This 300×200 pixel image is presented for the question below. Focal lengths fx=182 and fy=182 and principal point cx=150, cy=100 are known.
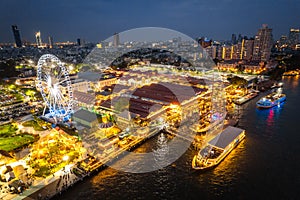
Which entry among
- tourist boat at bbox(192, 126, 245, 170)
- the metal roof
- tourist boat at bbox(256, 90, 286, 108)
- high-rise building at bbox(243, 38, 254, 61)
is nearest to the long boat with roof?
tourist boat at bbox(256, 90, 286, 108)

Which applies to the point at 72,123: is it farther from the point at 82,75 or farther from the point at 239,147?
the point at 82,75

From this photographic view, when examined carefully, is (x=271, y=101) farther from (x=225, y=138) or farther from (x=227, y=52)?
(x=227, y=52)

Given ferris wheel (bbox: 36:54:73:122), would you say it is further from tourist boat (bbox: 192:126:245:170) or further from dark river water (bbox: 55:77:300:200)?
tourist boat (bbox: 192:126:245:170)

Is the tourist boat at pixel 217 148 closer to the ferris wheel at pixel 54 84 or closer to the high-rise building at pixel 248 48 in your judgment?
the ferris wheel at pixel 54 84

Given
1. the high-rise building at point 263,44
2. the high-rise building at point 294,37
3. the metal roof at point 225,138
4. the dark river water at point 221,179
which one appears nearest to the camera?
the dark river water at point 221,179

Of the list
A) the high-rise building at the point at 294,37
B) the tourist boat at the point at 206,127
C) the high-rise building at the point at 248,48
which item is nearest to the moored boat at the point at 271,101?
the tourist boat at the point at 206,127

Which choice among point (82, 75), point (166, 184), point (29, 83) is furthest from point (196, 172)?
point (29, 83)

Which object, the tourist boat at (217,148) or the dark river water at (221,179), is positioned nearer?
the dark river water at (221,179)
